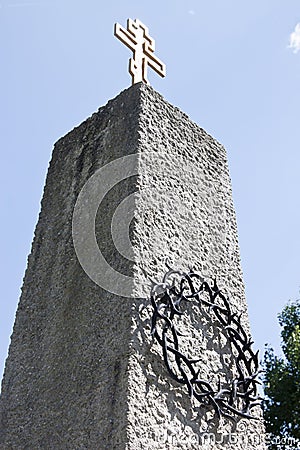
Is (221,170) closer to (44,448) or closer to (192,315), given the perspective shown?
(192,315)

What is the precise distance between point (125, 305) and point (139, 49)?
1.28 m

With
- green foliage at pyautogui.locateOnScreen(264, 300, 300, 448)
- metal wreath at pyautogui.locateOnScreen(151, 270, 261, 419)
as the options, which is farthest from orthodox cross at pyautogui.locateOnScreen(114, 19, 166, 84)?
green foliage at pyautogui.locateOnScreen(264, 300, 300, 448)

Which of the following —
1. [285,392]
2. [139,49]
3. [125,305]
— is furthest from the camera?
[285,392]

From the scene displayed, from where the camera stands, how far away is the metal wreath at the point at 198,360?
158 centimetres

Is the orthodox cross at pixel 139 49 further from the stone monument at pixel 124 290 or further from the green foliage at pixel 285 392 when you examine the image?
the green foliage at pixel 285 392

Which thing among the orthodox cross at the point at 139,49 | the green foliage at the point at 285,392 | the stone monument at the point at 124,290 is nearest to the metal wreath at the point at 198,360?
the stone monument at the point at 124,290

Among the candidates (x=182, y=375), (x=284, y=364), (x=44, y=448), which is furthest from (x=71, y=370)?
(x=284, y=364)

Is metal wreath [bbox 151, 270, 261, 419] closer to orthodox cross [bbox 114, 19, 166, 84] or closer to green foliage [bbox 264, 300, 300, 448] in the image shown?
orthodox cross [bbox 114, 19, 166, 84]

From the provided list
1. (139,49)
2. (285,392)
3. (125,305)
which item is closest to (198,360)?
(125,305)

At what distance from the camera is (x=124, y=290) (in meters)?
1.63

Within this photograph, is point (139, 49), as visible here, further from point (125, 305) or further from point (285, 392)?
point (285, 392)

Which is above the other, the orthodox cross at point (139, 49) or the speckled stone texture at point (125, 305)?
the orthodox cross at point (139, 49)

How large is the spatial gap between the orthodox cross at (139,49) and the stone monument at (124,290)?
0.20 metres

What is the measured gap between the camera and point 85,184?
210cm
